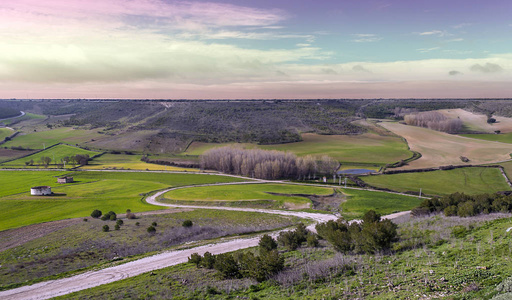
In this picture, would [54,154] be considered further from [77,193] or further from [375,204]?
[375,204]

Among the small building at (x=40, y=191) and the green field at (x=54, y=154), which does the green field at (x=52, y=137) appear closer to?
the green field at (x=54, y=154)

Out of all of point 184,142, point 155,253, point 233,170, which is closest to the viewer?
point 155,253

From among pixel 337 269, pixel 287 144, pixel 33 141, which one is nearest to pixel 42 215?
pixel 337 269

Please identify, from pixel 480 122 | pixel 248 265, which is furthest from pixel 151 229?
pixel 480 122

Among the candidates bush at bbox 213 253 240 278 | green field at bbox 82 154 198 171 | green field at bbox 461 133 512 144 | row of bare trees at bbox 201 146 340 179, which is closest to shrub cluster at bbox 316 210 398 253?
bush at bbox 213 253 240 278

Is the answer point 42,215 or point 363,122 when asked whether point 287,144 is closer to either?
point 363,122

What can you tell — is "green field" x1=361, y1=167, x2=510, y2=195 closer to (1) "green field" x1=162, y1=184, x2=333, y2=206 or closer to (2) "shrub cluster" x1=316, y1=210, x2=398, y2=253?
(1) "green field" x1=162, y1=184, x2=333, y2=206
